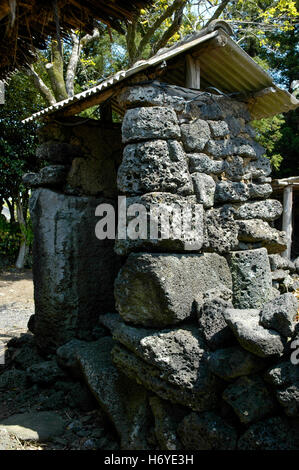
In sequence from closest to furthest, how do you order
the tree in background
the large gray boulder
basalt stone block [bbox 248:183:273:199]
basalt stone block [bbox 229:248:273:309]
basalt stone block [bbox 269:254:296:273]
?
the large gray boulder < basalt stone block [bbox 229:248:273:309] < basalt stone block [bbox 248:183:273:199] < basalt stone block [bbox 269:254:296:273] < the tree in background

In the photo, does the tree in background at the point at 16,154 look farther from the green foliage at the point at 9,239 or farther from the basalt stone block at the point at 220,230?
the basalt stone block at the point at 220,230

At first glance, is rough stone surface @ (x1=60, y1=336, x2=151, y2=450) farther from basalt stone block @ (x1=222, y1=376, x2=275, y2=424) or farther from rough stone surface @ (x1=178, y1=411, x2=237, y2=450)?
basalt stone block @ (x1=222, y1=376, x2=275, y2=424)

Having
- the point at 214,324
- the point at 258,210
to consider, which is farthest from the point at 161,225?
the point at 258,210

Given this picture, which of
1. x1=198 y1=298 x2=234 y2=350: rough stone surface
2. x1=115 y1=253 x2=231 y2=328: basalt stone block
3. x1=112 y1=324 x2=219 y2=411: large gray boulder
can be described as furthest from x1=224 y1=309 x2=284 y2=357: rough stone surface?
x1=115 y1=253 x2=231 y2=328: basalt stone block

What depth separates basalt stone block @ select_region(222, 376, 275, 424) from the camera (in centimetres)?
249

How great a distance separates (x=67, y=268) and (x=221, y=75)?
8.26 feet

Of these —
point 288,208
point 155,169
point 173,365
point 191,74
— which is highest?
point 191,74

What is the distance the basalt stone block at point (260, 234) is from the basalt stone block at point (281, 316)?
1.09 m

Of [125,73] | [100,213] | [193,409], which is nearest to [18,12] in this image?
[125,73]

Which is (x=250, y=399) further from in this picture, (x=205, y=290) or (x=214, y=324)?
(x=205, y=290)

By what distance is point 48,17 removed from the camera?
3352mm

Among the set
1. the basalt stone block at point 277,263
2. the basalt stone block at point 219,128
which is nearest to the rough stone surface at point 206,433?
the basalt stone block at point 277,263

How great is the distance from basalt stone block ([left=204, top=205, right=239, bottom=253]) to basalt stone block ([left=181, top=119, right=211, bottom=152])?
1.81 ft

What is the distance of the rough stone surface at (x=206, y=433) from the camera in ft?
8.47
